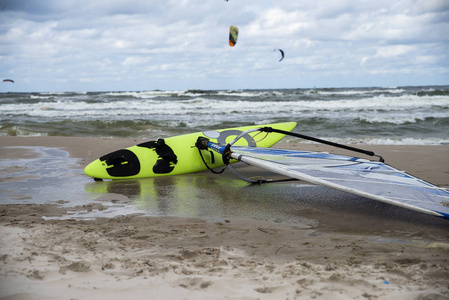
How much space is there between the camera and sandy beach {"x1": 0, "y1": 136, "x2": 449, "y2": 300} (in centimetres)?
176

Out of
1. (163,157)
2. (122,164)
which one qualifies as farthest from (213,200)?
(122,164)

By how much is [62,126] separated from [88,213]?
8.20 meters

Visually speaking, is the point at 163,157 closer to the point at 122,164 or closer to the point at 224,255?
the point at 122,164

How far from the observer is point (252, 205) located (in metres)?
3.53

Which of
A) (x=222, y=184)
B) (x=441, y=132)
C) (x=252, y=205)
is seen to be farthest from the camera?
(x=441, y=132)

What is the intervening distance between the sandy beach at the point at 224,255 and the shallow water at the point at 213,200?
0.03 metres

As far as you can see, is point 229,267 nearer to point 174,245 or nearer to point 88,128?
point 174,245

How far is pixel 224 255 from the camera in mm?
2242

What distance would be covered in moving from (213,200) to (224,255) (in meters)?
1.49

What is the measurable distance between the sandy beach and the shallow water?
0.03 metres

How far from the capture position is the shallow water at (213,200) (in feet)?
9.86

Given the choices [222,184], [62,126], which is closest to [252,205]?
[222,184]

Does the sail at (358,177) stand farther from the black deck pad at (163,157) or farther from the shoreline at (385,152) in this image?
the shoreline at (385,152)

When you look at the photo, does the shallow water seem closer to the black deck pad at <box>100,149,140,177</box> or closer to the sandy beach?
the sandy beach
